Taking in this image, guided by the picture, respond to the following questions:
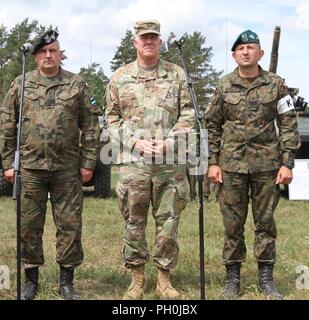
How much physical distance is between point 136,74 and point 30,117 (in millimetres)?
873

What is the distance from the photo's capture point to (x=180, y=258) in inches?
244

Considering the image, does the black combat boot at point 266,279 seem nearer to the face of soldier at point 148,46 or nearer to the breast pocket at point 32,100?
the face of soldier at point 148,46

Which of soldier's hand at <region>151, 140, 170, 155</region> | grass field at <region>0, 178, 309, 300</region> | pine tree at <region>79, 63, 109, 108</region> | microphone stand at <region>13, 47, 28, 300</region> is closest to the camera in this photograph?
microphone stand at <region>13, 47, 28, 300</region>

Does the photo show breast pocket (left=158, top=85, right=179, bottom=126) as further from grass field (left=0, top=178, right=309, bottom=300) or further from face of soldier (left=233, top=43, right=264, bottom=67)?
grass field (left=0, top=178, right=309, bottom=300)

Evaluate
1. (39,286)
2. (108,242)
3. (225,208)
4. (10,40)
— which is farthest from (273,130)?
(10,40)

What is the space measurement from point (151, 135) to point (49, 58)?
3.21 feet

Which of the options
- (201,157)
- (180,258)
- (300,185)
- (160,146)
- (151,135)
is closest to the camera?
(201,157)

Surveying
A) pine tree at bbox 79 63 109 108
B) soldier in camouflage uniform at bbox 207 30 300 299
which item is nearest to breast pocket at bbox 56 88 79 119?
soldier in camouflage uniform at bbox 207 30 300 299

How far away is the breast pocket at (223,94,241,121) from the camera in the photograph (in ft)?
15.8

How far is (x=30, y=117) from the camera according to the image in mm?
4703

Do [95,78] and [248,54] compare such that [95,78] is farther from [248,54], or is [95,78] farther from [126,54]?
[248,54]

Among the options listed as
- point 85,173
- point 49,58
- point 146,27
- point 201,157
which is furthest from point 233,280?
point 49,58

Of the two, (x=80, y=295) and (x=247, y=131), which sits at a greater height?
(x=247, y=131)

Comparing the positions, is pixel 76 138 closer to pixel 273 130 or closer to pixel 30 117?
pixel 30 117
